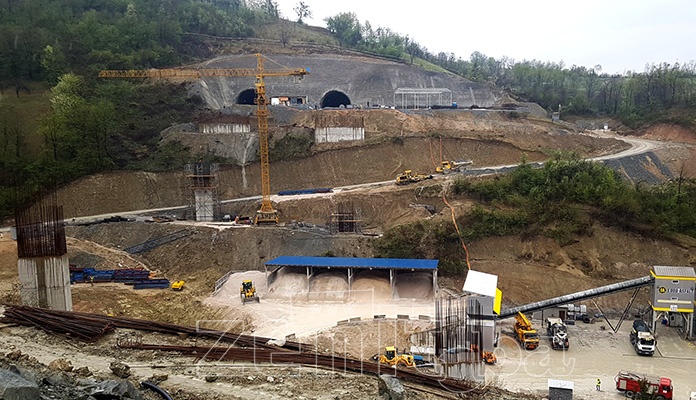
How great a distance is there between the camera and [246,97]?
73562mm

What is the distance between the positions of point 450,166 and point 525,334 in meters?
25.5

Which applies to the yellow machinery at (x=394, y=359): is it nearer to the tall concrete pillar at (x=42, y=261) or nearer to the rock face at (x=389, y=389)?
the rock face at (x=389, y=389)

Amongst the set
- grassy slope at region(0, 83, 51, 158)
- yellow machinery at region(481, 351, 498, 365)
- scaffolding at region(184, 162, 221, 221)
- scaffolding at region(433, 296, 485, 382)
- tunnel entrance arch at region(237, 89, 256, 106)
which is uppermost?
tunnel entrance arch at region(237, 89, 256, 106)

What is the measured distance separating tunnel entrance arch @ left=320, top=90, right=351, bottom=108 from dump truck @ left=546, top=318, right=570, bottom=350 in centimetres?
5094

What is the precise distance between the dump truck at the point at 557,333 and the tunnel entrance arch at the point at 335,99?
5094 cm

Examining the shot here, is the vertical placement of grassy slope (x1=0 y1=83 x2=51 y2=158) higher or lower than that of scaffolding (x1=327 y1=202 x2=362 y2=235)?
higher

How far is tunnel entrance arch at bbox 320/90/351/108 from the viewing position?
247ft

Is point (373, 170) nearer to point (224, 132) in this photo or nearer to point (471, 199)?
point (471, 199)

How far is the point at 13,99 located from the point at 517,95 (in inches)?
2723

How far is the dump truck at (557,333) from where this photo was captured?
28156 millimetres

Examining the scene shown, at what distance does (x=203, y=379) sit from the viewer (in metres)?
17.3

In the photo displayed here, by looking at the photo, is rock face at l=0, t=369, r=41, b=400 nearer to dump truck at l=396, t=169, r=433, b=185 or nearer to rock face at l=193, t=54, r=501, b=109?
dump truck at l=396, t=169, r=433, b=185

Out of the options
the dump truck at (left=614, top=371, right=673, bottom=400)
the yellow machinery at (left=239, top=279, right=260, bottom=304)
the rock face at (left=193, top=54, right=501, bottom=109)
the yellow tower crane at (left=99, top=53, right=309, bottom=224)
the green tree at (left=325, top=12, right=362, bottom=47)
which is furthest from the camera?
the green tree at (left=325, top=12, right=362, bottom=47)

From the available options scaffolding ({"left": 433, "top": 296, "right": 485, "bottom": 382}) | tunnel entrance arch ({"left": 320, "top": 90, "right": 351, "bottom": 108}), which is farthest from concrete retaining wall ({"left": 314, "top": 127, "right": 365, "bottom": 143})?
scaffolding ({"left": 433, "top": 296, "right": 485, "bottom": 382})
